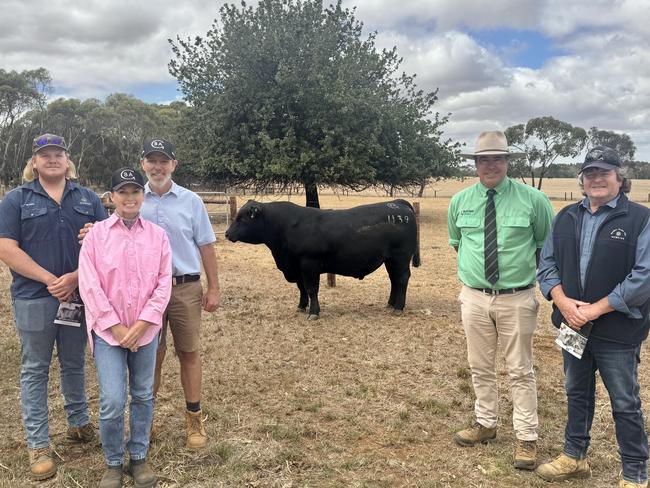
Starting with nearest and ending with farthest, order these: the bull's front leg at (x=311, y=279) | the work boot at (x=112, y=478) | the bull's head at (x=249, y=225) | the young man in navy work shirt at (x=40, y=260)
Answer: the work boot at (x=112, y=478), the young man in navy work shirt at (x=40, y=260), the bull's front leg at (x=311, y=279), the bull's head at (x=249, y=225)

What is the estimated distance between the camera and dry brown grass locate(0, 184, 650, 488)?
140 inches

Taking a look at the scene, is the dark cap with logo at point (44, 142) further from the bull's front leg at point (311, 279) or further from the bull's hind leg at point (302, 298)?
the bull's hind leg at point (302, 298)

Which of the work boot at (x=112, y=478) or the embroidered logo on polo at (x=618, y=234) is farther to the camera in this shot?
the work boot at (x=112, y=478)

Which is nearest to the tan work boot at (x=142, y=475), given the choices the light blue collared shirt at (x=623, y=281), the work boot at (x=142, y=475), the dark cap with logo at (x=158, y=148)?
the work boot at (x=142, y=475)

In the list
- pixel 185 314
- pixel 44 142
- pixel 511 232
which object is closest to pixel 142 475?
pixel 185 314

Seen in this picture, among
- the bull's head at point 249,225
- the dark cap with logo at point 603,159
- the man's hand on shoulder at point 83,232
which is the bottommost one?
the bull's head at point 249,225

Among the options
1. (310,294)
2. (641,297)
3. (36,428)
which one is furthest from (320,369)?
(641,297)

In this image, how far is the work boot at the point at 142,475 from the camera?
10.8 ft

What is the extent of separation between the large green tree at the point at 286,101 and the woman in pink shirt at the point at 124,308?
14248mm

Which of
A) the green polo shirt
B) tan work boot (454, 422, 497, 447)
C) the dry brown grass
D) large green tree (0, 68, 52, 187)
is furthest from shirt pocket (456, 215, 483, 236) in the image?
large green tree (0, 68, 52, 187)

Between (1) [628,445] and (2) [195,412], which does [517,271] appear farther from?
(2) [195,412]

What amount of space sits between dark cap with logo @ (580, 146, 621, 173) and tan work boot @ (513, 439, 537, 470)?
197 centimetres

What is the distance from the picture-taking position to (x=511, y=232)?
144 inches

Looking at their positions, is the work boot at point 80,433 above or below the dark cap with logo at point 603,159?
below
